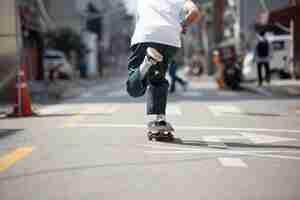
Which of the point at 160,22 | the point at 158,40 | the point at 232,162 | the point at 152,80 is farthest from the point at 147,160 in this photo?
the point at 160,22

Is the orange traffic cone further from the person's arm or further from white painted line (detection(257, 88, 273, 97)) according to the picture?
white painted line (detection(257, 88, 273, 97))

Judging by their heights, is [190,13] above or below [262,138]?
above

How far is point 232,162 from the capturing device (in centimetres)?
609

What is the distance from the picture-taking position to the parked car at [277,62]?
1230 inches

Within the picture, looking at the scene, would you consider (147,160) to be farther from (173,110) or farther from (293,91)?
(293,91)

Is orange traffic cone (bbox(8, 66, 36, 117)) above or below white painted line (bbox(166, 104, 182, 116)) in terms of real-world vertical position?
above

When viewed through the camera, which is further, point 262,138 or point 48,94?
point 48,94

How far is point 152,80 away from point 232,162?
2138mm

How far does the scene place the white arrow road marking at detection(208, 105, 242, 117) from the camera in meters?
12.2

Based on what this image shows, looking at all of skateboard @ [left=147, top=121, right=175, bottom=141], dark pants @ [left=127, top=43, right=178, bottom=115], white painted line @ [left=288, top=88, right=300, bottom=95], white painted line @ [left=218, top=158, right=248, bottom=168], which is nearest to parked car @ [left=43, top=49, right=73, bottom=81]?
white painted line @ [left=288, top=88, right=300, bottom=95]

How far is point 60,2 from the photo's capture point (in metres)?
67.2

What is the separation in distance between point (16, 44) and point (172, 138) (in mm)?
10415

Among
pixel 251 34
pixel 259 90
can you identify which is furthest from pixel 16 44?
pixel 251 34

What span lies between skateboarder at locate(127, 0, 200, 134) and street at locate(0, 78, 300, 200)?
0.54 meters
